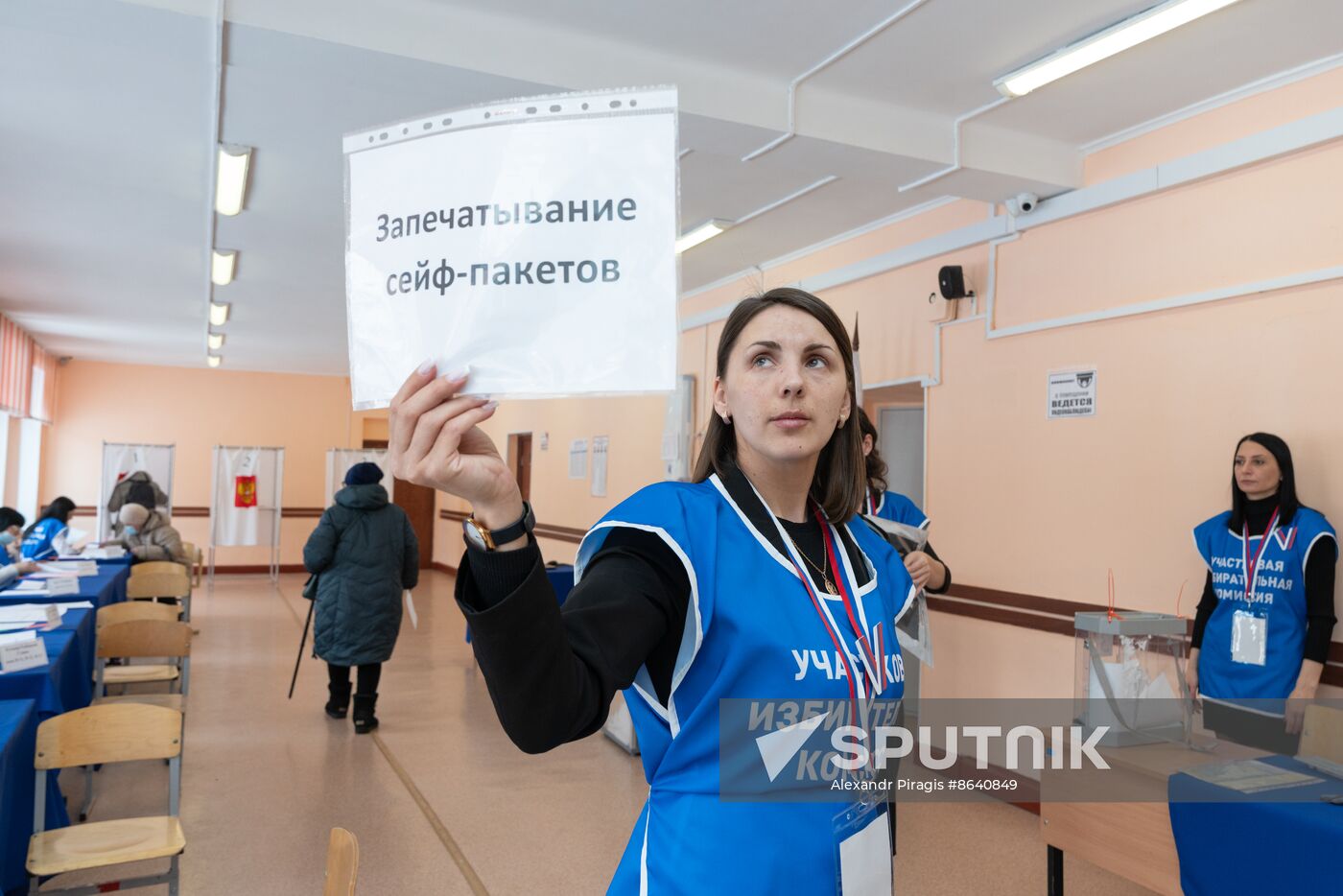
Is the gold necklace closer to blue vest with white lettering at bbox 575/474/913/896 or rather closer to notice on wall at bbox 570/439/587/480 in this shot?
blue vest with white lettering at bbox 575/474/913/896

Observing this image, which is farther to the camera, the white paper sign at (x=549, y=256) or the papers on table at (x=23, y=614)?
the papers on table at (x=23, y=614)

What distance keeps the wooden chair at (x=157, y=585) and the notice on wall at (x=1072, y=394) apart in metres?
5.87

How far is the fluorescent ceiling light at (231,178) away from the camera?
4.50 m

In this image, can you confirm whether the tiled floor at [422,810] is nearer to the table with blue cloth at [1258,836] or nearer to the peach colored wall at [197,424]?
the table with blue cloth at [1258,836]

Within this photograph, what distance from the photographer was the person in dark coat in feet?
17.2

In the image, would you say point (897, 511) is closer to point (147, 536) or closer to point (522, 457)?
point (147, 536)

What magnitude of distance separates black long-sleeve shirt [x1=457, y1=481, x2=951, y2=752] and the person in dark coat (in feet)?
14.8

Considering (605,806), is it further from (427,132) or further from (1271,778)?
(427,132)

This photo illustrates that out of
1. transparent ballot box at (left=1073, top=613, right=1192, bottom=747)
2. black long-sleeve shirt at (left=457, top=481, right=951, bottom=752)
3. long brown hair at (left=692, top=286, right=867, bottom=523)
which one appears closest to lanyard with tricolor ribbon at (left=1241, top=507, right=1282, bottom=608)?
transparent ballot box at (left=1073, top=613, right=1192, bottom=747)

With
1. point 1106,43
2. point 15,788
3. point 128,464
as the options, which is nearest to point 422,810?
point 15,788

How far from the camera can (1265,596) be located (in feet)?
10.8

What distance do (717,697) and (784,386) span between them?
1.28ft

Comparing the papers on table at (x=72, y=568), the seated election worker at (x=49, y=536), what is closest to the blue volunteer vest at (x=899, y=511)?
the papers on table at (x=72, y=568)

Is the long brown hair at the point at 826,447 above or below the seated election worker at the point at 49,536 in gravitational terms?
above
